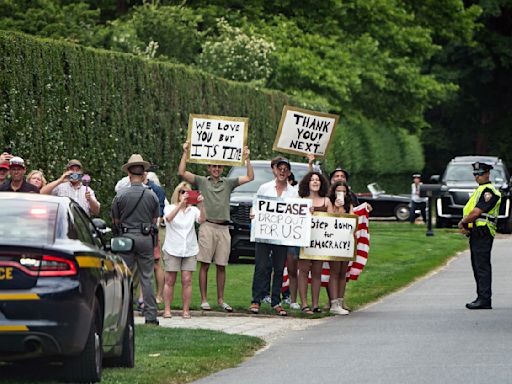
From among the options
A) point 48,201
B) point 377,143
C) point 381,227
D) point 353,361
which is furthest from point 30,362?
point 377,143

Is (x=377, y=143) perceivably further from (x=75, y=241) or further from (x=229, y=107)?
(x=75, y=241)

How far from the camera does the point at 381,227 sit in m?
45.5

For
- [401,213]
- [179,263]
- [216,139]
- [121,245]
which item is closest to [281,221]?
[179,263]

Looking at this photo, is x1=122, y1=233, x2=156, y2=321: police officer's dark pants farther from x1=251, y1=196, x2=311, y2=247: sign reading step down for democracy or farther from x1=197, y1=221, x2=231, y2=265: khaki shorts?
x1=251, y1=196, x2=311, y2=247: sign reading step down for democracy

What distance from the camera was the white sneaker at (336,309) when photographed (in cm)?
1992

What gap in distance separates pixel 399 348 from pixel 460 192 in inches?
1139

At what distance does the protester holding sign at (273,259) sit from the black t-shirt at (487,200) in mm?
2446

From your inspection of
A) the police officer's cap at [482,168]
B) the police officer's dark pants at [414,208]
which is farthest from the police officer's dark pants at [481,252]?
the police officer's dark pants at [414,208]

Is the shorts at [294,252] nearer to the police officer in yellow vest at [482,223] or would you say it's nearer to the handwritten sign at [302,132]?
the police officer in yellow vest at [482,223]

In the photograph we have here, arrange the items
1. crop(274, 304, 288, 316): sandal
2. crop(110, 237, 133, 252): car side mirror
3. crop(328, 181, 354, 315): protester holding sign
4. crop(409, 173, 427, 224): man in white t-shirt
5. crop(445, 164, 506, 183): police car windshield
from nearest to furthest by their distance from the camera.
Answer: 1. crop(110, 237, 133, 252): car side mirror
2. crop(274, 304, 288, 316): sandal
3. crop(328, 181, 354, 315): protester holding sign
4. crop(445, 164, 506, 183): police car windshield
5. crop(409, 173, 427, 224): man in white t-shirt

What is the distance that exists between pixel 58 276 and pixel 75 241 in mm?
633

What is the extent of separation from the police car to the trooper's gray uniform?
5.11m

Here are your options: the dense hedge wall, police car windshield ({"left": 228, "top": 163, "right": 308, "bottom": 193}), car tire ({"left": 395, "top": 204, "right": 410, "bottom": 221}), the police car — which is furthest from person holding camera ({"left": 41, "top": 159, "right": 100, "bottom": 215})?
car tire ({"left": 395, "top": 204, "right": 410, "bottom": 221})

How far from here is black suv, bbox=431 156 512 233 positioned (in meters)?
42.9
